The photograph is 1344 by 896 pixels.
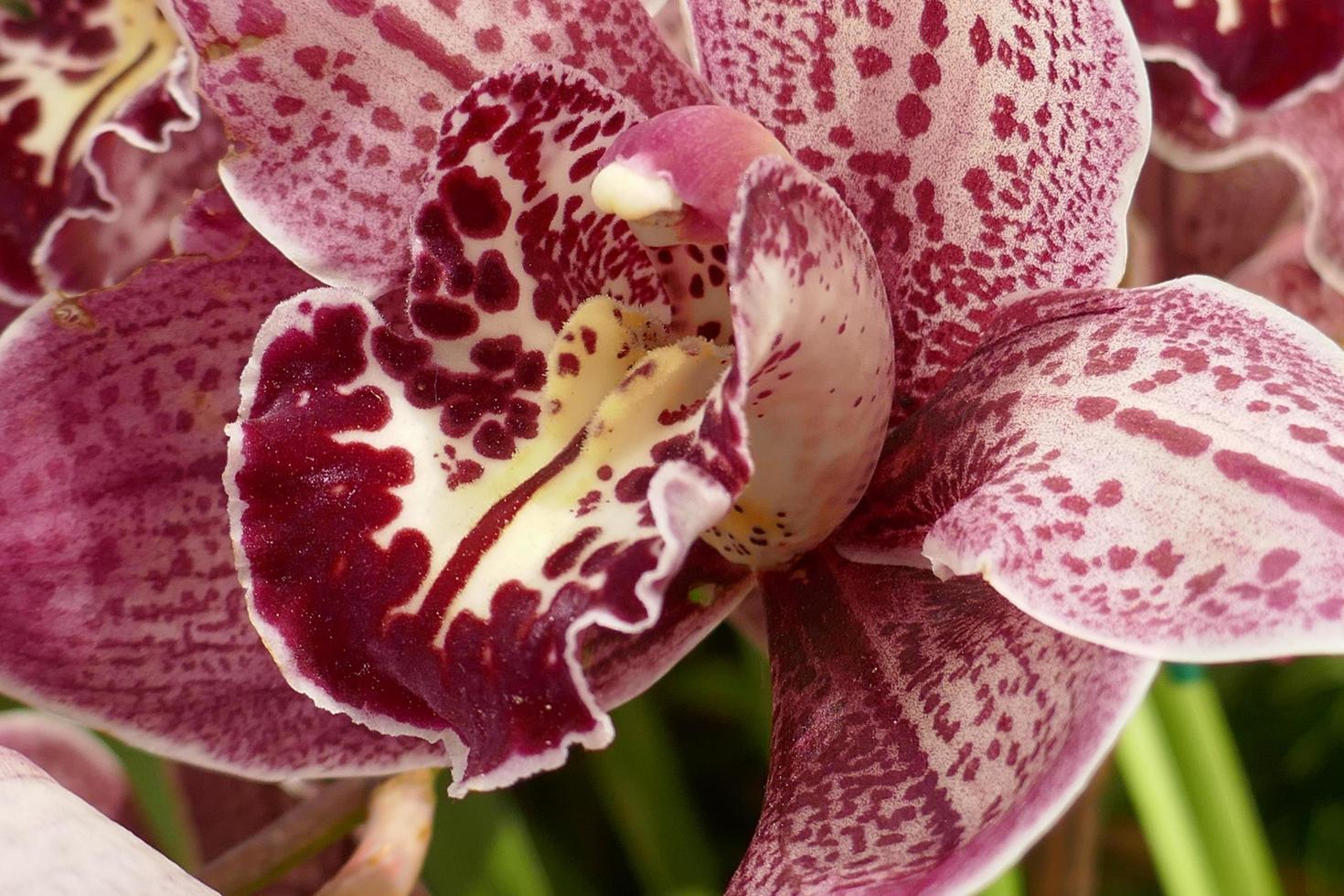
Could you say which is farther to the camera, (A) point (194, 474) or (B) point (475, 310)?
(A) point (194, 474)

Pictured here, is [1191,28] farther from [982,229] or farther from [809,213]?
[809,213]

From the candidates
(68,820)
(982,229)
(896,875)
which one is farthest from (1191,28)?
(68,820)

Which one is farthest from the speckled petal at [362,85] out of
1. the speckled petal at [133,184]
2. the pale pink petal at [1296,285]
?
the pale pink petal at [1296,285]

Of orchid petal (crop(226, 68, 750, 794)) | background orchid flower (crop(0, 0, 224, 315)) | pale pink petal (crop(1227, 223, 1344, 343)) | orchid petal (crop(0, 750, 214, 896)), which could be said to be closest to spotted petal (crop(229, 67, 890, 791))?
orchid petal (crop(226, 68, 750, 794))

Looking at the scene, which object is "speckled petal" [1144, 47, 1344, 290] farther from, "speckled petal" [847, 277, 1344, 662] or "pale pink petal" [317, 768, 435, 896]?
"pale pink petal" [317, 768, 435, 896]

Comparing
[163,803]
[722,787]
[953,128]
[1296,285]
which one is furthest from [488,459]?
[722,787]

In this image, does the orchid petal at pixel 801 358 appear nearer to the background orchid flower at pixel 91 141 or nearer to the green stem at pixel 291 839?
the green stem at pixel 291 839
